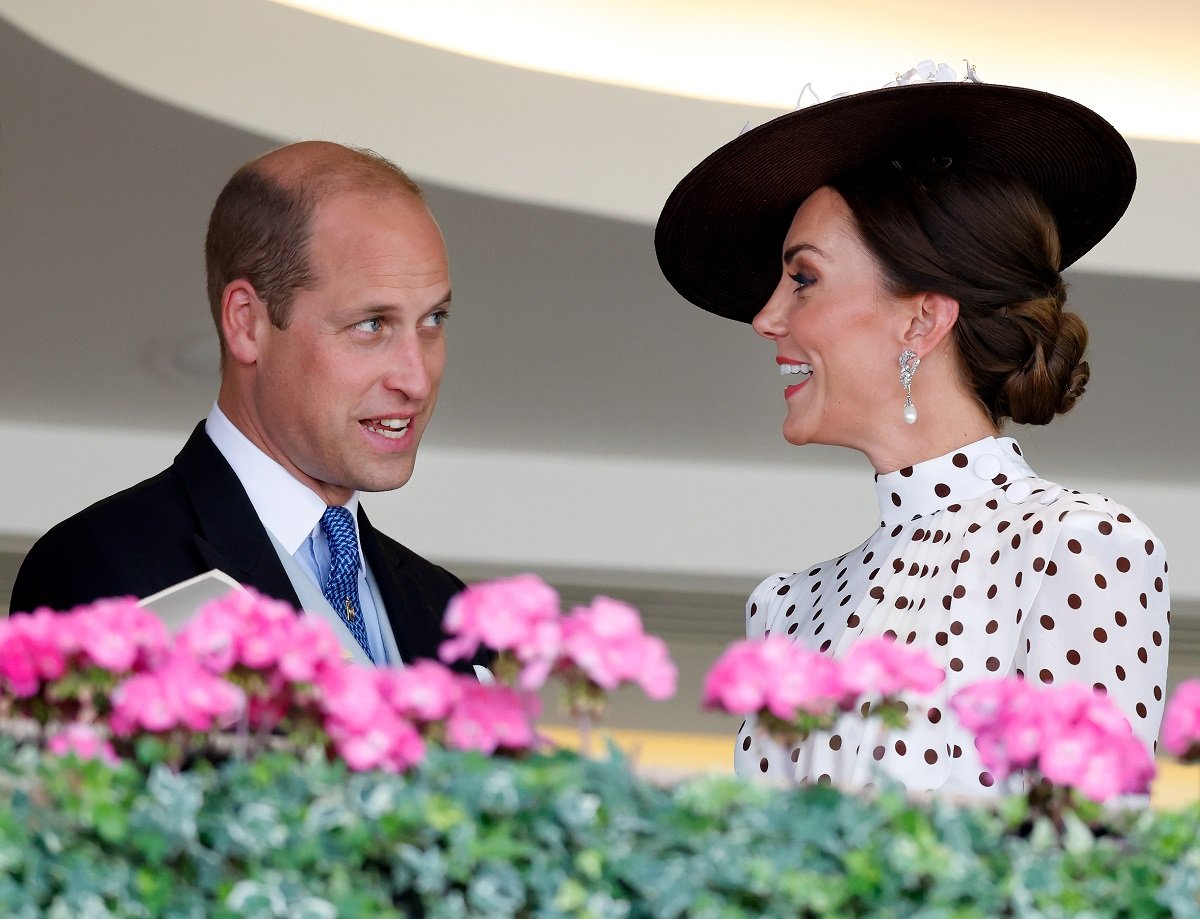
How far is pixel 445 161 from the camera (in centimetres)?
418

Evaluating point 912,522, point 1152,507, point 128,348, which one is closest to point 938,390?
point 912,522

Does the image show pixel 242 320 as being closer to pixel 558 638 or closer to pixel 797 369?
pixel 797 369

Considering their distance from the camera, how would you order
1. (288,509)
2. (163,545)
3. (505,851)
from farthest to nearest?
(288,509)
(163,545)
(505,851)

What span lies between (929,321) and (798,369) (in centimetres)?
18

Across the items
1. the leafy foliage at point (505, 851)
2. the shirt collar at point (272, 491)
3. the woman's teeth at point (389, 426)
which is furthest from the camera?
the woman's teeth at point (389, 426)

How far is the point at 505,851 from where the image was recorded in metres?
0.81

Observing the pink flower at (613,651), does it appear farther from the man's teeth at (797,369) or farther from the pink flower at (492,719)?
the man's teeth at (797,369)

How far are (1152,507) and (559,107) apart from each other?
3.59 metres

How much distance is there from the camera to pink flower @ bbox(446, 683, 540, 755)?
866 millimetres

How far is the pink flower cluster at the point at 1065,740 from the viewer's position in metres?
0.85

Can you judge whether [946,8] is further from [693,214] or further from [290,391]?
[290,391]

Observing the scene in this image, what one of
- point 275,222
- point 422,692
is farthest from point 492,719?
point 275,222

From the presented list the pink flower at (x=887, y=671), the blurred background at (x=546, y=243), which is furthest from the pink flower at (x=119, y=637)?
the blurred background at (x=546, y=243)

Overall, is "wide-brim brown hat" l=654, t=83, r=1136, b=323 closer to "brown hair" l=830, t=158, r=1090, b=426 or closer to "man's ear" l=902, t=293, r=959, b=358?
"brown hair" l=830, t=158, r=1090, b=426
